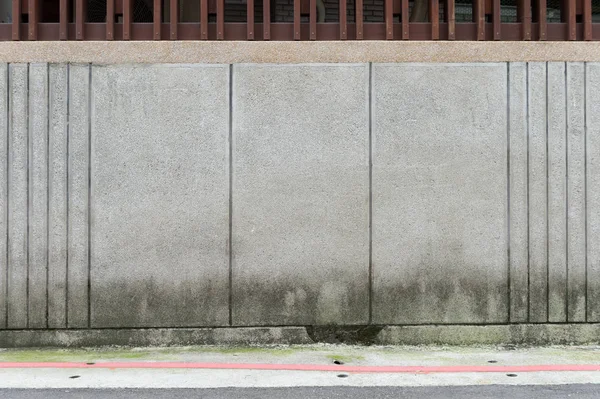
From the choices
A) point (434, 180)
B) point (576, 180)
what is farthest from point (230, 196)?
point (576, 180)

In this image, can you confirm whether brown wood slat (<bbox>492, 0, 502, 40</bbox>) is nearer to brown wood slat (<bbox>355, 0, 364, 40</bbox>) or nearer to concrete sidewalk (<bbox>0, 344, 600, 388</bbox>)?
brown wood slat (<bbox>355, 0, 364, 40</bbox>)

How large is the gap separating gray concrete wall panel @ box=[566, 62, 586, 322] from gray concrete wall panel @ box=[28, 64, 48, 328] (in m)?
4.87

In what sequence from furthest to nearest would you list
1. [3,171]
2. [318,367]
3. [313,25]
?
[313,25]
[3,171]
[318,367]

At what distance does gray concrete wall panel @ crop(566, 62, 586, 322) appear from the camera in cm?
627

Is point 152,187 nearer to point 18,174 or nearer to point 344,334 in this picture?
point 18,174

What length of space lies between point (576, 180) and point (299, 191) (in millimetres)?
2609

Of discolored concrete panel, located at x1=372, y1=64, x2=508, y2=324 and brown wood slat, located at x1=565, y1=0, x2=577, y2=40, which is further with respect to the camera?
brown wood slat, located at x1=565, y1=0, x2=577, y2=40

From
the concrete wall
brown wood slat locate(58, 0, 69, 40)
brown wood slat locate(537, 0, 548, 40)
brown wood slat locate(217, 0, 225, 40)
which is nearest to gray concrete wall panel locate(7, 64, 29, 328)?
the concrete wall

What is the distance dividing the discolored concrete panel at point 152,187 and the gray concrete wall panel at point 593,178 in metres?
3.40

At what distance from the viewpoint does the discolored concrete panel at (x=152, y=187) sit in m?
6.17

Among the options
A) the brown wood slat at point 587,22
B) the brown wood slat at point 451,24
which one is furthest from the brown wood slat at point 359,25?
the brown wood slat at point 587,22

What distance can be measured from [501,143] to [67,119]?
4034 mm

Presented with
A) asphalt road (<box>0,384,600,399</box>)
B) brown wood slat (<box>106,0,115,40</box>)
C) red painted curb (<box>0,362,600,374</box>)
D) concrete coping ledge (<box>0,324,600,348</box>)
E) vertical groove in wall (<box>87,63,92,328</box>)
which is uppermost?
brown wood slat (<box>106,0,115,40</box>)

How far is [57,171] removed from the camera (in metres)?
6.14
